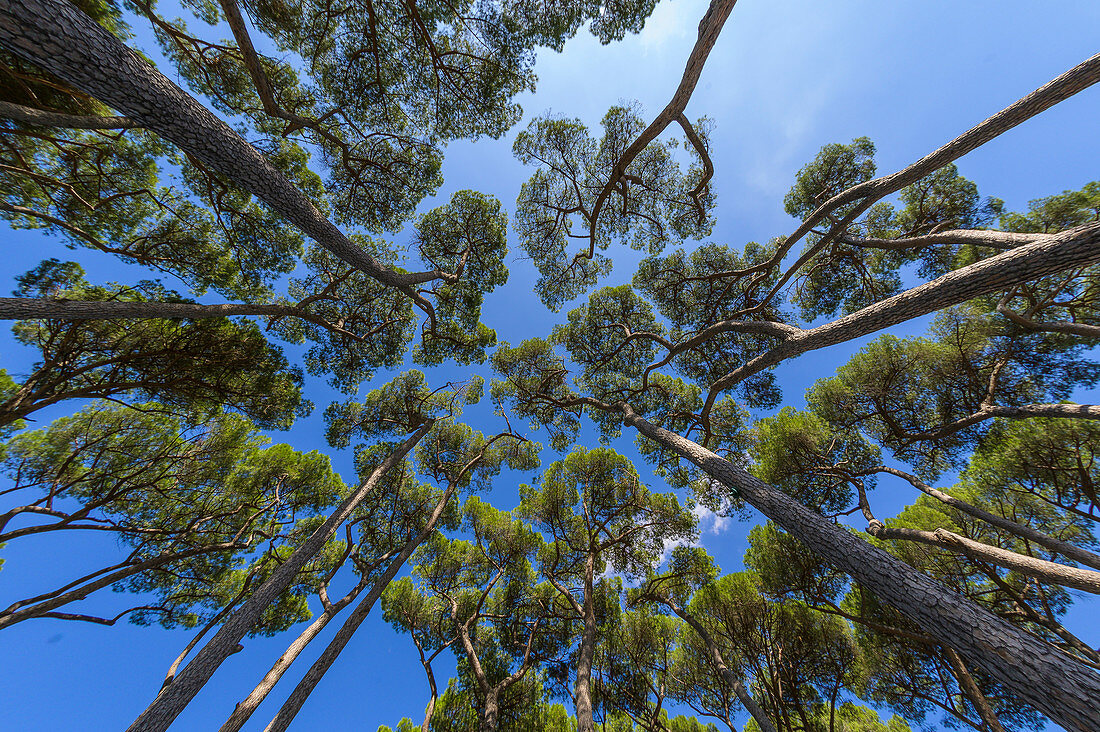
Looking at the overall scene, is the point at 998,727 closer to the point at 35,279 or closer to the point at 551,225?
the point at 551,225

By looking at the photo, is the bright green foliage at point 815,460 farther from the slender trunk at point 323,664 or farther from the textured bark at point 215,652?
the textured bark at point 215,652

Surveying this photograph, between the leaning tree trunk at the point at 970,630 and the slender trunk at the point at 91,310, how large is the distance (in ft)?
29.1

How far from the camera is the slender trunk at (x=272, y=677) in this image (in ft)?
15.1

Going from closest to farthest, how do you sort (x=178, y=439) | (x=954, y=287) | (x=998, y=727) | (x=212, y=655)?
(x=954, y=287) → (x=212, y=655) → (x=998, y=727) → (x=178, y=439)

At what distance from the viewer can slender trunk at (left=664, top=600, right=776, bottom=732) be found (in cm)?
579

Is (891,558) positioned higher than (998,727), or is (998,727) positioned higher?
(891,558)

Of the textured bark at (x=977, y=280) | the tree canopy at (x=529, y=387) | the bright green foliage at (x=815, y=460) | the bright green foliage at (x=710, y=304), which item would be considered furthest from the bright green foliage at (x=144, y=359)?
the bright green foliage at (x=815, y=460)

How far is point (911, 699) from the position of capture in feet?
21.4

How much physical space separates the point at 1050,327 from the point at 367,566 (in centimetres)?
1342

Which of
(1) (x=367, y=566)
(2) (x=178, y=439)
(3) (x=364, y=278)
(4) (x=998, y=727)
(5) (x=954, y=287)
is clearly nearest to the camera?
(5) (x=954, y=287)

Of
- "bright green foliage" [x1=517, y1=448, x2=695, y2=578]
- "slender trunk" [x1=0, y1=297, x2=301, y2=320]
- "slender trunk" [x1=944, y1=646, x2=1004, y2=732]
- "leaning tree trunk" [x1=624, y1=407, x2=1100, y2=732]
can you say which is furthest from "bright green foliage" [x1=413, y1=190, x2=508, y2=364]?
"slender trunk" [x1=944, y1=646, x2=1004, y2=732]

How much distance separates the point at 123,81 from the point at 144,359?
5.63 metres

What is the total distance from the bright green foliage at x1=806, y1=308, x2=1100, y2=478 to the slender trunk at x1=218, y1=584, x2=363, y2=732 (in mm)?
12244

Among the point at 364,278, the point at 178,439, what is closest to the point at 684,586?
the point at 364,278
